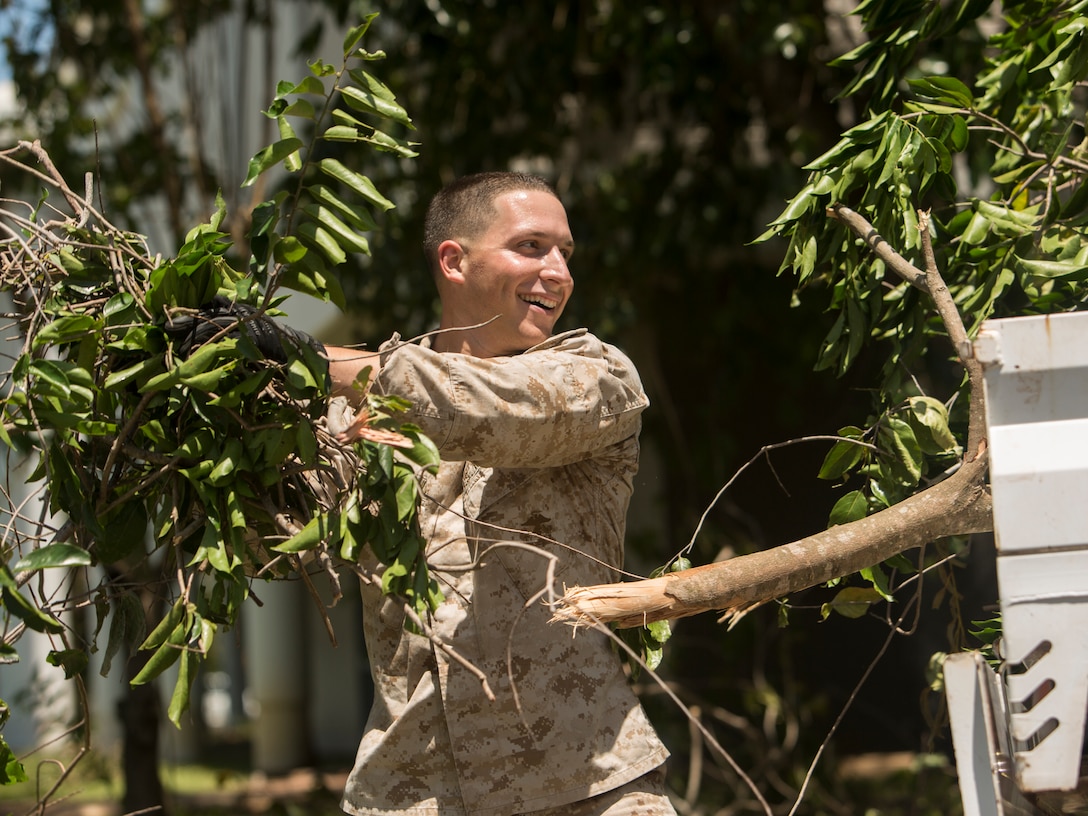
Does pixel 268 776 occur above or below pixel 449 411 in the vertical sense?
below

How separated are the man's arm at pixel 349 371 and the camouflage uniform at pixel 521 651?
0.04 meters

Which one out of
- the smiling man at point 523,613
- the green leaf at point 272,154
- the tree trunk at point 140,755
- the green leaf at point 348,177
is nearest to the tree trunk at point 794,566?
the smiling man at point 523,613

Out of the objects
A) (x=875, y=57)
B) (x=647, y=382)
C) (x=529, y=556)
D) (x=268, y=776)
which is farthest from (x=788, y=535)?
(x=268, y=776)

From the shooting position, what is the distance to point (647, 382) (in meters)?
6.31

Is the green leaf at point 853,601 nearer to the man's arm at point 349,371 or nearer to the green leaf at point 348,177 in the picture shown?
the man's arm at point 349,371

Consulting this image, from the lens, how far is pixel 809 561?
2.02 m

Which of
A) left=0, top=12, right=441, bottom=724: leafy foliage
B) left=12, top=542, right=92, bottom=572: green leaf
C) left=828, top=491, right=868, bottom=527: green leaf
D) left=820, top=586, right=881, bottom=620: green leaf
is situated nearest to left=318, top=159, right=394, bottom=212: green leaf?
left=0, top=12, right=441, bottom=724: leafy foliage

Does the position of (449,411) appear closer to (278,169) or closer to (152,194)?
(152,194)

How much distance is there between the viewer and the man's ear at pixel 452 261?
2.54 metres

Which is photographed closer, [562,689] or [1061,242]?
[562,689]

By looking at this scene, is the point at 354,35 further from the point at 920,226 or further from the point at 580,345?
the point at 920,226

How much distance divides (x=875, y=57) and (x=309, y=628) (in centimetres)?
854

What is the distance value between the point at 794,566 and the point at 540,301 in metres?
0.75

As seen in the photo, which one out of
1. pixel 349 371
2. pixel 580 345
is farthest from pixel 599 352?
pixel 349 371
